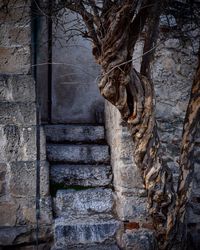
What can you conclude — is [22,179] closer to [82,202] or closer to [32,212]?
[32,212]

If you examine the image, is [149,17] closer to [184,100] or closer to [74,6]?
[74,6]

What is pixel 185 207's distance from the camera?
3.55m

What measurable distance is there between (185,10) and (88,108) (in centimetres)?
193

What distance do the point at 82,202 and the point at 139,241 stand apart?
2.13 feet

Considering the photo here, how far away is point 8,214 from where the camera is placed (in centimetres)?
400

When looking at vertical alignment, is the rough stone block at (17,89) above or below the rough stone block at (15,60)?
below

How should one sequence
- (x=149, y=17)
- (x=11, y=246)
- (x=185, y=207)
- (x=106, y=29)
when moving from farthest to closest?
(x=11, y=246) < (x=185, y=207) < (x=149, y=17) < (x=106, y=29)

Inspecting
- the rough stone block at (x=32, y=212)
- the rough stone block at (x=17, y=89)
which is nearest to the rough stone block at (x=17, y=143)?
the rough stone block at (x=17, y=89)

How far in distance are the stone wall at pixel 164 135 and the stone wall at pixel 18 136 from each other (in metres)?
0.71

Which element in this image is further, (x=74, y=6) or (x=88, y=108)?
(x=88, y=108)

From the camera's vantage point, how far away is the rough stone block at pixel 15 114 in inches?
158

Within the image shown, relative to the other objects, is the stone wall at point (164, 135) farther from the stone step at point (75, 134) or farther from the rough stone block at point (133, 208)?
the stone step at point (75, 134)

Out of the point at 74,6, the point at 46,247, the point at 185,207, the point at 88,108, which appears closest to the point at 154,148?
the point at 185,207

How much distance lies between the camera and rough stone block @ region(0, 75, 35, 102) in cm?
403
